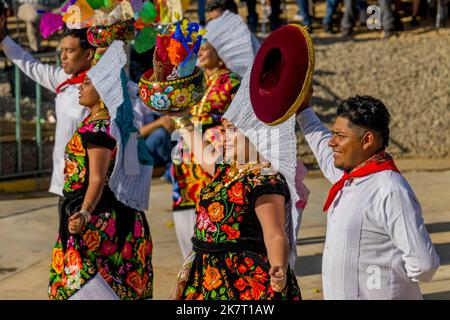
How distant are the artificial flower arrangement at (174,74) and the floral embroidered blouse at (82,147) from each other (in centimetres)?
72

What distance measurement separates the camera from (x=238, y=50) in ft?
25.1

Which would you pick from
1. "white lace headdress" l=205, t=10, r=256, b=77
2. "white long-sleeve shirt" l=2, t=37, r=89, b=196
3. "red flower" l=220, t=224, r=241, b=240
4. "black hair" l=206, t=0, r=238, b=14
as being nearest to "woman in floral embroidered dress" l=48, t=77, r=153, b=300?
"white long-sleeve shirt" l=2, t=37, r=89, b=196

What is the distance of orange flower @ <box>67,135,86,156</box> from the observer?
6230 millimetres

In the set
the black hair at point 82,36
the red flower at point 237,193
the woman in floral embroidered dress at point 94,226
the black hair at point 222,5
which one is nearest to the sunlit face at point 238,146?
the red flower at point 237,193

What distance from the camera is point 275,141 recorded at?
16.5 feet

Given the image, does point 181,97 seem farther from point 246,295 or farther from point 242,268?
point 246,295

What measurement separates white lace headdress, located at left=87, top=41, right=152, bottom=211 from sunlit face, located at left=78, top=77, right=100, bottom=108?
4 centimetres

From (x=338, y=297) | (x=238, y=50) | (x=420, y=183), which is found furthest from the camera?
(x=420, y=183)

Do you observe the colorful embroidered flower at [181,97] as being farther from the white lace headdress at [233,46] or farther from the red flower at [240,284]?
the white lace headdress at [233,46]

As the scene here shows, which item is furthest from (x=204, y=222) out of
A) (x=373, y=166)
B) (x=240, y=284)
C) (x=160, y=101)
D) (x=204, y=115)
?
(x=204, y=115)

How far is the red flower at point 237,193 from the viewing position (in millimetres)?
5000

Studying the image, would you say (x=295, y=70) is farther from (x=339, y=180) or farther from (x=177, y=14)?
(x=177, y=14)
